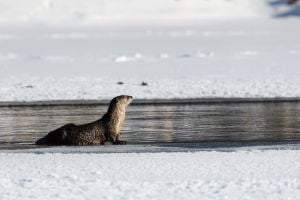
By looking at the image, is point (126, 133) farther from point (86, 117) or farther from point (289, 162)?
point (289, 162)

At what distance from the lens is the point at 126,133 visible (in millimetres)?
13984

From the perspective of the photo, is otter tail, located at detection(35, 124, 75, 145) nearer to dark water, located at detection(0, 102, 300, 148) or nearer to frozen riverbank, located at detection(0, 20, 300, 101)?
dark water, located at detection(0, 102, 300, 148)

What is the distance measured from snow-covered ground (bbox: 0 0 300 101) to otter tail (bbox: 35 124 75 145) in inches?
331

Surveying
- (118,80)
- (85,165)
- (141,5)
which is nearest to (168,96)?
(118,80)

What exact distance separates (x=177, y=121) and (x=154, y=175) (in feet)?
22.0

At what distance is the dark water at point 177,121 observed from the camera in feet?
43.3

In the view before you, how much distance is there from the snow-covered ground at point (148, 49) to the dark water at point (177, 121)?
2416mm

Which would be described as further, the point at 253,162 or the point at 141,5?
the point at 141,5

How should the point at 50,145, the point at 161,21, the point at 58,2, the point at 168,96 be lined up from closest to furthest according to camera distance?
the point at 50,145 → the point at 168,96 → the point at 161,21 → the point at 58,2

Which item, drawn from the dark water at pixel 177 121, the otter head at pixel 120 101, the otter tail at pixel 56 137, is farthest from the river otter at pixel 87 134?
the dark water at pixel 177 121

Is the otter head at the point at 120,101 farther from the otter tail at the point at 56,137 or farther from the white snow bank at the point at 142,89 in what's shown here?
the white snow bank at the point at 142,89

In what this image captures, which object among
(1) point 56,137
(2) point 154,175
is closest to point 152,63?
(1) point 56,137

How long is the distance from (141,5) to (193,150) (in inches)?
2242

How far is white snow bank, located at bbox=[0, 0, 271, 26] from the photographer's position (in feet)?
203
